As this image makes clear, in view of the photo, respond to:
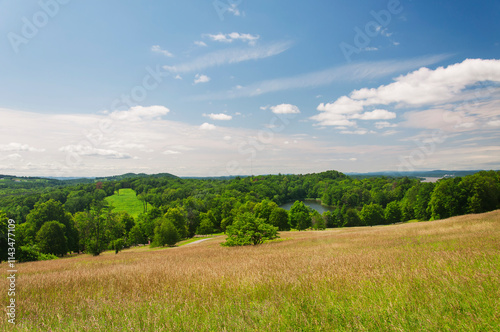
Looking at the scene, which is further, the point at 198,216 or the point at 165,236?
the point at 198,216

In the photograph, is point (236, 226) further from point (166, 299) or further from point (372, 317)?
point (372, 317)

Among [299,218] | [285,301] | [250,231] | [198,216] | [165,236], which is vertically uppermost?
[285,301]

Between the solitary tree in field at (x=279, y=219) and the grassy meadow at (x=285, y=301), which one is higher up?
the grassy meadow at (x=285, y=301)

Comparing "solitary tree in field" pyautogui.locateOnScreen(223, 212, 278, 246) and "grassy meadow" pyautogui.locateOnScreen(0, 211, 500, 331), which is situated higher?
"grassy meadow" pyautogui.locateOnScreen(0, 211, 500, 331)

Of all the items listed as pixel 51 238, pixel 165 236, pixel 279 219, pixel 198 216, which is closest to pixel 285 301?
pixel 165 236

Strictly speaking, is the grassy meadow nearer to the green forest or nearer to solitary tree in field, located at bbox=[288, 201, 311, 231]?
the green forest


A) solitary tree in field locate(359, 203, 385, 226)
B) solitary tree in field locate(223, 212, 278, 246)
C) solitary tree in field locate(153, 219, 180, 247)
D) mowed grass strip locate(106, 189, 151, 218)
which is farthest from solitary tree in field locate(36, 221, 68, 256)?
solitary tree in field locate(359, 203, 385, 226)

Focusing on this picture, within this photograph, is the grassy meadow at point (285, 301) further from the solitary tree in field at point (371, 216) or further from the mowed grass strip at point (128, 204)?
the mowed grass strip at point (128, 204)

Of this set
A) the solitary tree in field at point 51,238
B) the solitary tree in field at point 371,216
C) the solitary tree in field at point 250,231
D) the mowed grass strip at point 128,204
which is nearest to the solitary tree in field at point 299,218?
the solitary tree in field at point 371,216

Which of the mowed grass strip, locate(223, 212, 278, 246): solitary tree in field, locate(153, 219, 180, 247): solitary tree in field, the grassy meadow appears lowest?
the mowed grass strip

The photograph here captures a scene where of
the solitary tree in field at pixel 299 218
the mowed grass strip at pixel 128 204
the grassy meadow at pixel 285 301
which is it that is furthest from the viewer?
the mowed grass strip at pixel 128 204

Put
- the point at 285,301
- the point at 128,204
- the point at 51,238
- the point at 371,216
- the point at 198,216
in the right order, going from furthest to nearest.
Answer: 1. the point at 128,204
2. the point at 198,216
3. the point at 371,216
4. the point at 51,238
5. the point at 285,301

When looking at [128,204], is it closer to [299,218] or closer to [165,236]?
[165,236]

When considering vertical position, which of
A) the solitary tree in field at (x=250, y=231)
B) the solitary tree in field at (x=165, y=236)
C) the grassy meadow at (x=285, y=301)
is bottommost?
the solitary tree in field at (x=165, y=236)
